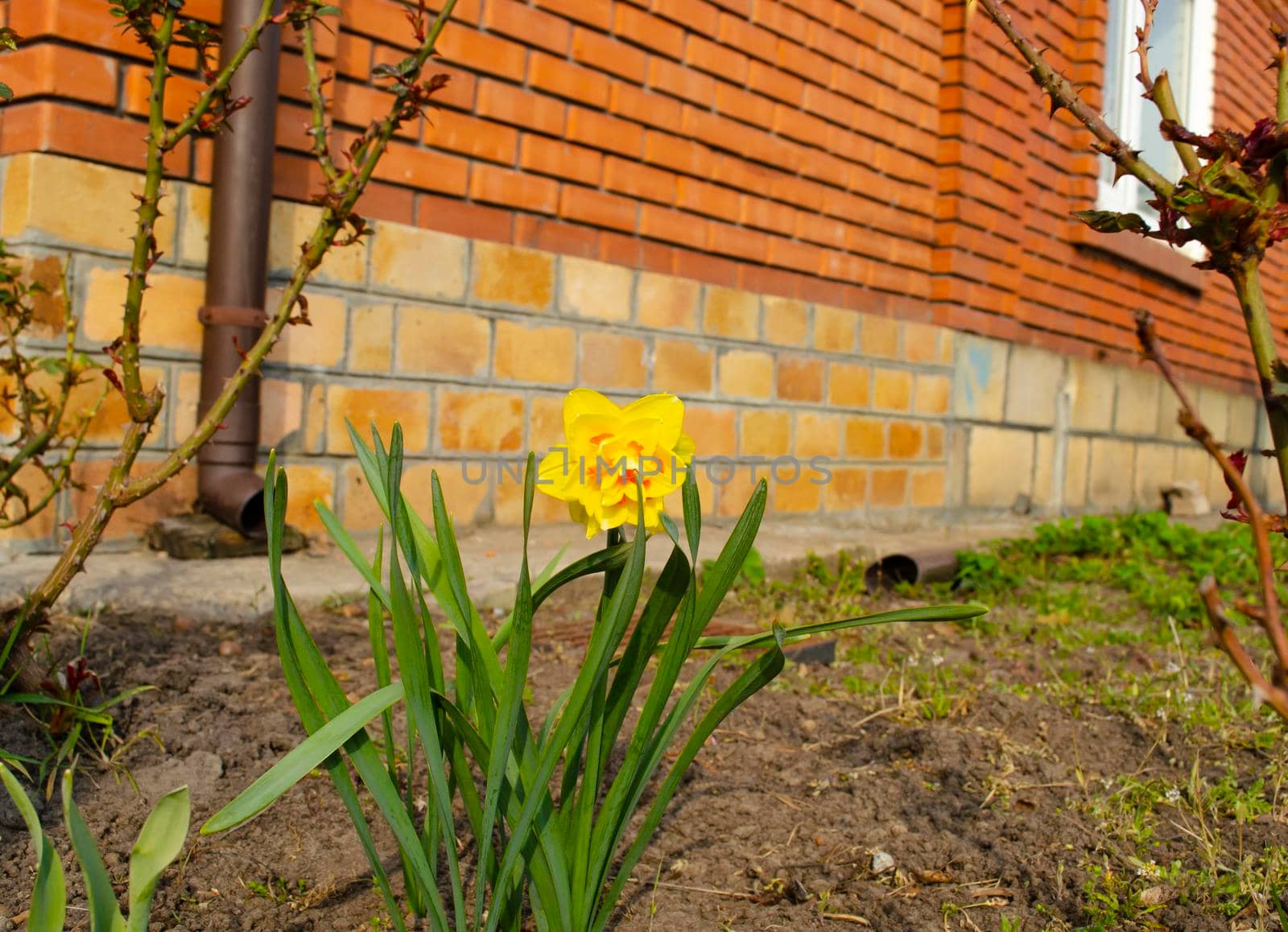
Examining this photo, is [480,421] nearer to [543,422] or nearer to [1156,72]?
[543,422]

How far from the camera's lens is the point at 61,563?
1.55m

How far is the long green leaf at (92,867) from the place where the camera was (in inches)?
29.2

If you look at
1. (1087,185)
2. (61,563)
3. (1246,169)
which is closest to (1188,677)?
(1246,169)

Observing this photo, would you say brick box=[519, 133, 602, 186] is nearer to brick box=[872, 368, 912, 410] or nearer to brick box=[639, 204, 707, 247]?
brick box=[639, 204, 707, 247]

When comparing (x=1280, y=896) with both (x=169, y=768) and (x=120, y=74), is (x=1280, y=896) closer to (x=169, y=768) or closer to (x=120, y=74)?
(x=169, y=768)

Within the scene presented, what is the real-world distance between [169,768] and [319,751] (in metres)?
0.83

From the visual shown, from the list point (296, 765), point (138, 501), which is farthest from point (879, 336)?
point (296, 765)

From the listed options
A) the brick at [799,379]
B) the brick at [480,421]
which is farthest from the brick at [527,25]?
the brick at [799,379]

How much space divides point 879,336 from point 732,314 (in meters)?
0.97

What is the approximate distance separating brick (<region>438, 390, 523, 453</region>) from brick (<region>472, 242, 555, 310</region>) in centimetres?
31

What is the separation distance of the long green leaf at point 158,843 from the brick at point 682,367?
3244 millimetres

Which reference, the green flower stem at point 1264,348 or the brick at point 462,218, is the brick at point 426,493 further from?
the green flower stem at point 1264,348

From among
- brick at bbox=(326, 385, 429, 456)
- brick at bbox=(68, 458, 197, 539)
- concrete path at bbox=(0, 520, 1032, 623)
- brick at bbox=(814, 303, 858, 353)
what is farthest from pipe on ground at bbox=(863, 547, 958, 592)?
brick at bbox=(68, 458, 197, 539)

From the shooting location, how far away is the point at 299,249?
3121 mm
